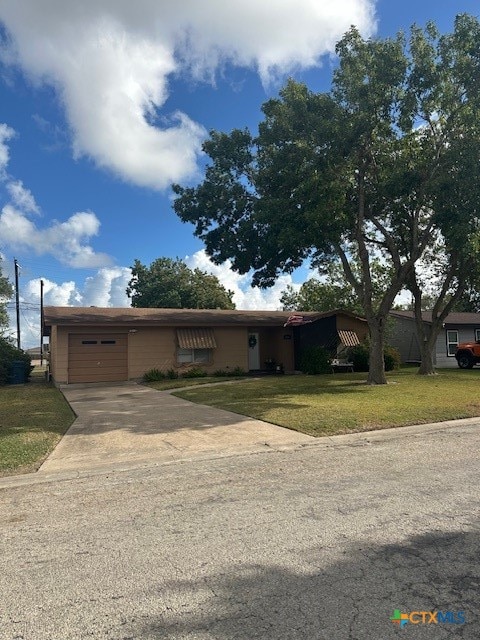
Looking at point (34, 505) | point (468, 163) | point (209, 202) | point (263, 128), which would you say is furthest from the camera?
point (209, 202)

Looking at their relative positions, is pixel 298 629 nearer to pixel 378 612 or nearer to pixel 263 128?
pixel 378 612

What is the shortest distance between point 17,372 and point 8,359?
2.31 ft

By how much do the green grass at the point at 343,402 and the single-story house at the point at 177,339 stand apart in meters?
5.10

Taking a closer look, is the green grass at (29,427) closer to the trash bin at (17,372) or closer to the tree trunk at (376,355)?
the trash bin at (17,372)

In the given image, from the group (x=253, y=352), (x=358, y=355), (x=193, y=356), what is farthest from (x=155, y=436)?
(x=358, y=355)

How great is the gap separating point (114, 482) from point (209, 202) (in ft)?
47.7

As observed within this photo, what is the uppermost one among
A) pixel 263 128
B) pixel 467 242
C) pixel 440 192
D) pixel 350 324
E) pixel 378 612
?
pixel 263 128

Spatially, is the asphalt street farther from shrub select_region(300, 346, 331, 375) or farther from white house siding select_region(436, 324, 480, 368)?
white house siding select_region(436, 324, 480, 368)

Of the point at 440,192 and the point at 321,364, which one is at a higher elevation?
the point at 440,192

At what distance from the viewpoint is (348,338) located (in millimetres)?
22609

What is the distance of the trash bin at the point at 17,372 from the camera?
20.3 metres

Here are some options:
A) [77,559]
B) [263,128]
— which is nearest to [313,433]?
[77,559]

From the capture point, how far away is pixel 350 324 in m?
23.3

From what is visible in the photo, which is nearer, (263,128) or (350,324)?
(263,128)
